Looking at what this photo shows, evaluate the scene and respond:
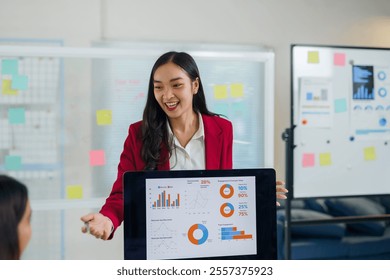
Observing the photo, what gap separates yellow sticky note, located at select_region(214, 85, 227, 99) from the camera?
1967mm

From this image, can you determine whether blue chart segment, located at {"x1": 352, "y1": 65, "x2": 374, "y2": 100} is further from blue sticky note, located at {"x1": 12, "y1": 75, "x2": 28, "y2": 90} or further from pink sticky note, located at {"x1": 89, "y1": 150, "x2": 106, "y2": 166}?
blue sticky note, located at {"x1": 12, "y1": 75, "x2": 28, "y2": 90}

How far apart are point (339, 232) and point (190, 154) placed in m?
1.33

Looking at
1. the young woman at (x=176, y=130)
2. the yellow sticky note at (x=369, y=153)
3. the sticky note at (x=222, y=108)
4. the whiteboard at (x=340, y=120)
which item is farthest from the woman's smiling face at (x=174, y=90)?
the yellow sticky note at (x=369, y=153)

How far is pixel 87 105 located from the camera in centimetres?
189

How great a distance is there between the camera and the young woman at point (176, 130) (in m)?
1.24

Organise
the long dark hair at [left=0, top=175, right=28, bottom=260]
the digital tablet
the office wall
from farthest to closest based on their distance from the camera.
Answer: the office wall < the digital tablet < the long dark hair at [left=0, top=175, right=28, bottom=260]

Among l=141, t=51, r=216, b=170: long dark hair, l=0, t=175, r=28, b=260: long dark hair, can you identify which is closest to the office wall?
l=141, t=51, r=216, b=170: long dark hair

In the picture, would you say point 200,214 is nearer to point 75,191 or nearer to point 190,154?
point 190,154

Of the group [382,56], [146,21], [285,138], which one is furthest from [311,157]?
[146,21]

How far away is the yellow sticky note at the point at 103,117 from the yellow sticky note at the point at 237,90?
53cm

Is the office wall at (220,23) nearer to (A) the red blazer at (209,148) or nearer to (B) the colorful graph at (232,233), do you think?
(A) the red blazer at (209,148)

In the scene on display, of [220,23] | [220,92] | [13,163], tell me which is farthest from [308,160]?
[13,163]

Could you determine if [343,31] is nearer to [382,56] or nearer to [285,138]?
[382,56]

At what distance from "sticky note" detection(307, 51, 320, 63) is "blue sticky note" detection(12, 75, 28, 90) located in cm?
123
